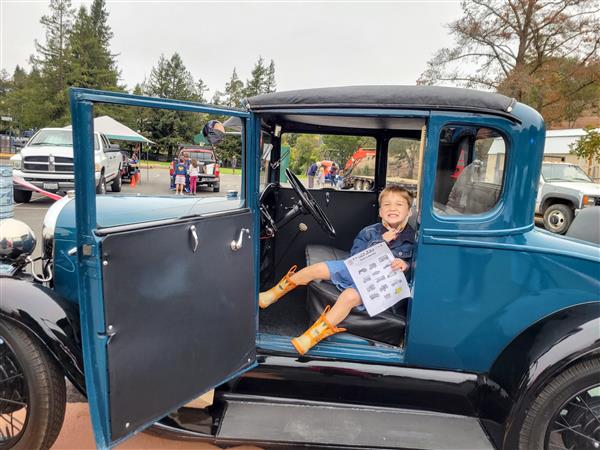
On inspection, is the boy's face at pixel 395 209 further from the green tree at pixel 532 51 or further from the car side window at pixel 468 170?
the green tree at pixel 532 51

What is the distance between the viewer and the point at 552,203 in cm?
1006

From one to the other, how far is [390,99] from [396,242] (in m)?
0.95

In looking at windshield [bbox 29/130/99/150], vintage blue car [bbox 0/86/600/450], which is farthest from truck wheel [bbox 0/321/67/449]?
windshield [bbox 29/130/99/150]

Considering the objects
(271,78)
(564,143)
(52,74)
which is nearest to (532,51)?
(564,143)

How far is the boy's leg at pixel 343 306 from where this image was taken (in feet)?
7.70

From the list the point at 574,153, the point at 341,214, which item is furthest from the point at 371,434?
the point at 574,153

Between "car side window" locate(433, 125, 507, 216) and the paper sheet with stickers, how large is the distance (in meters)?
0.48

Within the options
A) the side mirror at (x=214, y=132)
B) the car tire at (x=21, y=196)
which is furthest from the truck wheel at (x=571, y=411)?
the car tire at (x=21, y=196)

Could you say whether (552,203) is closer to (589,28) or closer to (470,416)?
(470,416)

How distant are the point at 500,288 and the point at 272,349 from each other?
→ 124cm

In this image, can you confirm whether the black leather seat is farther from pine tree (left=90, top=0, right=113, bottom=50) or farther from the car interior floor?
pine tree (left=90, top=0, right=113, bottom=50)

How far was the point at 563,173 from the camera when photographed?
10648 millimetres

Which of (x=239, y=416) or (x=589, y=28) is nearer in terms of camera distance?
(x=239, y=416)

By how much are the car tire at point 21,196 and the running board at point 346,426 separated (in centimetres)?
1057
